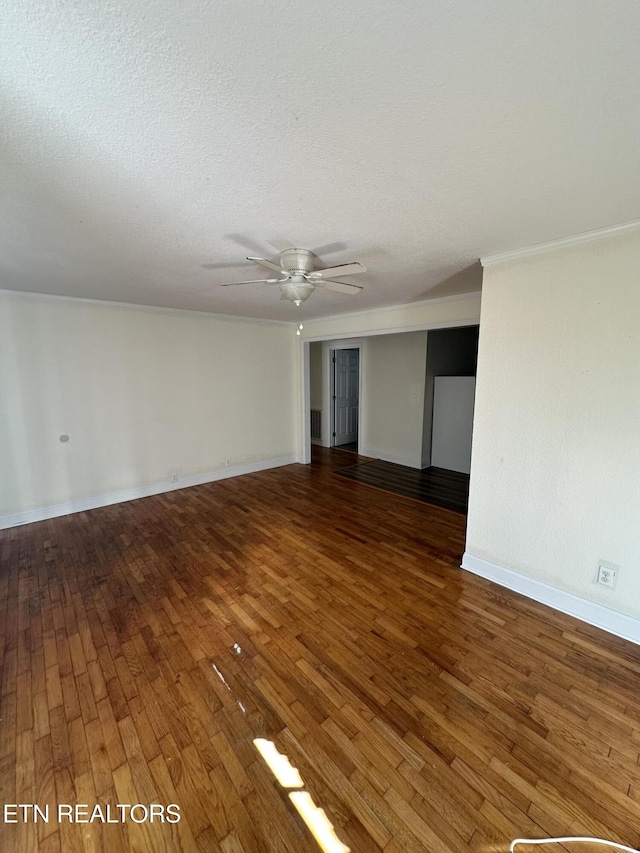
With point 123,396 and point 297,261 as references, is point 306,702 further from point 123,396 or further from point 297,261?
point 123,396

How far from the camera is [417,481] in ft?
15.7

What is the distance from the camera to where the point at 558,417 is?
7.11ft

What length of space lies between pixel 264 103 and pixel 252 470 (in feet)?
15.2

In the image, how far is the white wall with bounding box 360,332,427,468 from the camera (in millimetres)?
5242

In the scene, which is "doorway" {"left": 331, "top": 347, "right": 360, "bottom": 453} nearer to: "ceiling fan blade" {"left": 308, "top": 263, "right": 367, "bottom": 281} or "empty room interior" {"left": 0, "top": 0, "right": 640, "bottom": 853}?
"empty room interior" {"left": 0, "top": 0, "right": 640, "bottom": 853}

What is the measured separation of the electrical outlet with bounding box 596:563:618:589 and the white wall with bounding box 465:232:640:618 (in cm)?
3

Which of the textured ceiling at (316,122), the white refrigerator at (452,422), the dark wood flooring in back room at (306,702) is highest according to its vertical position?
the textured ceiling at (316,122)

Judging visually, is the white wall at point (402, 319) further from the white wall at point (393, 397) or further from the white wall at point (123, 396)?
the white wall at point (393, 397)

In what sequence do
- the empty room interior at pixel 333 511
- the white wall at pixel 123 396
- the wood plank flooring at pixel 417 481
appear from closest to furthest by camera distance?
the empty room interior at pixel 333 511
the white wall at pixel 123 396
the wood plank flooring at pixel 417 481

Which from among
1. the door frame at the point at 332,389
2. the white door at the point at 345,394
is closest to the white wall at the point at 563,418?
the door frame at the point at 332,389

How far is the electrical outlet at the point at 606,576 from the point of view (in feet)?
6.69

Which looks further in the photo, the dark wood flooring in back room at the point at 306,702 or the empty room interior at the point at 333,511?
the dark wood flooring in back room at the point at 306,702

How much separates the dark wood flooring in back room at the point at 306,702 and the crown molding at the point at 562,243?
232 cm

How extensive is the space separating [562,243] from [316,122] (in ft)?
5.74
